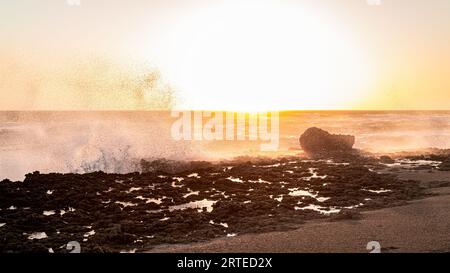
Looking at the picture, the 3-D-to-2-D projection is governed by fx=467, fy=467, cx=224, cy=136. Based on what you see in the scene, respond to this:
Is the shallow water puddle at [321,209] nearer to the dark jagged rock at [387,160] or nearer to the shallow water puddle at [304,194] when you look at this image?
the shallow water puddle at [304,194]

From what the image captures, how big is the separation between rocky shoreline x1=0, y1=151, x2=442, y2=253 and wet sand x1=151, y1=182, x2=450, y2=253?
26.6 inches

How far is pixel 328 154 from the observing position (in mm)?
35812

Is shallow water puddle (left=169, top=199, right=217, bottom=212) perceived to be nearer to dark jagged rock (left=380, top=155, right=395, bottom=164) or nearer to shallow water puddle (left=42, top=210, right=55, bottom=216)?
shallow water puddle (left=42, top=210, right=55, bottom=216)

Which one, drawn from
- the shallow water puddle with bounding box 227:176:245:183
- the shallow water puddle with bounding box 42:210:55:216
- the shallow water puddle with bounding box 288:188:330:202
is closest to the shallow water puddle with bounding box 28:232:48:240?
the shallow water puddle with bounding box 42:210:55:216

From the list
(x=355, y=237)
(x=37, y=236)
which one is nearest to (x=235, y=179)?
(x=355, y=237)

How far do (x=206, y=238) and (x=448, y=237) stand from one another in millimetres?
6536

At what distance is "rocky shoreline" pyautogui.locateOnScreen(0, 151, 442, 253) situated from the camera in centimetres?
1367

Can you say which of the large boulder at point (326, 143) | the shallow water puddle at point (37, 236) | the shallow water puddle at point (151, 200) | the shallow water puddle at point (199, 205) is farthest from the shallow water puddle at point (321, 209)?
the large boulder at point (326, 143)

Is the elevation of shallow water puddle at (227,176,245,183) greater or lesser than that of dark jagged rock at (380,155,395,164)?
lesser

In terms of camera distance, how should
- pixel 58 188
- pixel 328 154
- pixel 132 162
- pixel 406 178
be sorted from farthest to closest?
pixel 328 154
pixel 132 162
pixel 406 178
pixel 58 188
